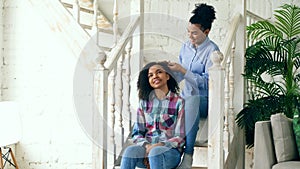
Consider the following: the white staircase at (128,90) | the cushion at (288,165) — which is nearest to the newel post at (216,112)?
the white staircase at (128,90)

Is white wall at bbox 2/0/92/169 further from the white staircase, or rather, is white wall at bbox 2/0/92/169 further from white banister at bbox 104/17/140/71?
white banister at bbox 104/17/140/71

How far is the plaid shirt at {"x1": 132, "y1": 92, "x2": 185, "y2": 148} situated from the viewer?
3.26m

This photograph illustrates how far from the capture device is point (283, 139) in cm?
347

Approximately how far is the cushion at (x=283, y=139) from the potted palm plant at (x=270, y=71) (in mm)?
369

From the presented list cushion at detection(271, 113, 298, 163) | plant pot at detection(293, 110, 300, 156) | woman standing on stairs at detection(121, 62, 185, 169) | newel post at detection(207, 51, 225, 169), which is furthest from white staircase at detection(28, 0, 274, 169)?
plant pot at detection(293, 110, 300, 156)

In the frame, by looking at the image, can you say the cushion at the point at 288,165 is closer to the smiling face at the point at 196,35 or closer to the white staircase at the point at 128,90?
the white staircase at the point at 128,90

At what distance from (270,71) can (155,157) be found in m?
1.38

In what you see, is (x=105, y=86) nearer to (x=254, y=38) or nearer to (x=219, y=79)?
(x=219, y=79)

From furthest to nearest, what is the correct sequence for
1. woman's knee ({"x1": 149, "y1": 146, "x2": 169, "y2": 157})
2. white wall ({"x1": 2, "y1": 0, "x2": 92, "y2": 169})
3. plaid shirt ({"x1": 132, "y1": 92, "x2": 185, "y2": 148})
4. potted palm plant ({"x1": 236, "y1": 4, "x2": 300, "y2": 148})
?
1. white wall ({"x1": 2, "y1": 0, "x2": 92, "y2": 169})
2. potted palm plant ({"x1": 236, "y1": 4, "x2": 300, "y2": 148})
3. plaid shirt ({"x1": 132, "y1": 92, "x2": 185, "y2": 148})
4. woman's knee ({"x1": 149, "y1": 146, "x2": 169, "y2": 157})

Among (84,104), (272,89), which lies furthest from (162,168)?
(84,104)

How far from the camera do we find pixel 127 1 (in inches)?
202

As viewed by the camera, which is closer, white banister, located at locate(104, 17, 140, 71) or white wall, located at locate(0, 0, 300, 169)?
white banister, located at locate(104, 17, 140, 71)

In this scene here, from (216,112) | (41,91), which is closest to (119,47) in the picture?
(216,112)

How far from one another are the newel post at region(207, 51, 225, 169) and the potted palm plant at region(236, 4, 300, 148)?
1.99ft
